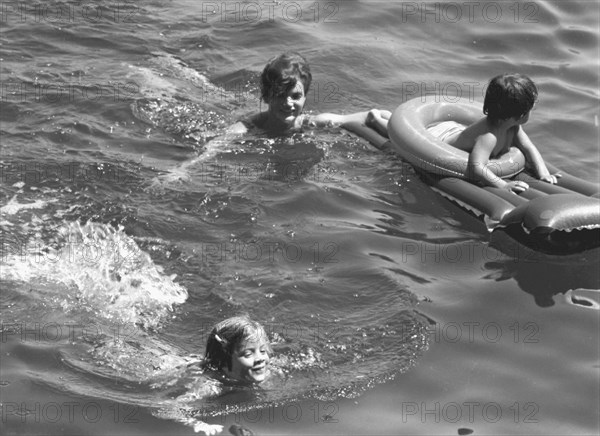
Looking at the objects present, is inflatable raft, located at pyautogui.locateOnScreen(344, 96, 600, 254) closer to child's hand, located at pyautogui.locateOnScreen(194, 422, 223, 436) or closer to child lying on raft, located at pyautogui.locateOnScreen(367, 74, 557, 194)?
child lying on raft, located at pyautogui.locateOnScreen(367, 74, 557, 194)

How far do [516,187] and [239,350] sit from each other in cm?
312

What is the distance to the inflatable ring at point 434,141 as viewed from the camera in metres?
8.16

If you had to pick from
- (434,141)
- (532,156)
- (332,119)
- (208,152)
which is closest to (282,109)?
(332,119)

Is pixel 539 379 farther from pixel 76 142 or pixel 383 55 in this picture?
pixel 383 55

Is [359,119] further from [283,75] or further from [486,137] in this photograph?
[486,137]

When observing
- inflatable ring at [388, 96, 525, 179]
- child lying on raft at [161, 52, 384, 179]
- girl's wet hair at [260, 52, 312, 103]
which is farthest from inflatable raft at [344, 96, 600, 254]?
girl's wet hair at [260, 52, 312, 103]

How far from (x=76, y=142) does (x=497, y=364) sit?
4261 millimetres

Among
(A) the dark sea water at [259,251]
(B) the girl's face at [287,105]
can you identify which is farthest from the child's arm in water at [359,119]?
(B) the girl's face at [287,105]

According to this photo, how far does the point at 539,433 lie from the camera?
18.9 ft

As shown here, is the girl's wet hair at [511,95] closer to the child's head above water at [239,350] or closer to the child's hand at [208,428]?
the child's head above water at [239,350]

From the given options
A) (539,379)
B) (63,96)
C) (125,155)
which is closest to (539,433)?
(539,379)

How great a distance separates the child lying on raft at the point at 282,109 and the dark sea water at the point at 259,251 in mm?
140

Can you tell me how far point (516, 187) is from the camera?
7.99 metres

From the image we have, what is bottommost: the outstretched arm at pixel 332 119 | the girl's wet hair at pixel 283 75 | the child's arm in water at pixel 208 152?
the child's arm in water at pixel 208 152
